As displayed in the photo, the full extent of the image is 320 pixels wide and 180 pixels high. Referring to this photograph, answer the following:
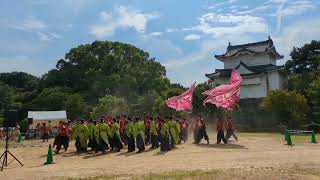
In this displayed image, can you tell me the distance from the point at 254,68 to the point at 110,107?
19.5 metres

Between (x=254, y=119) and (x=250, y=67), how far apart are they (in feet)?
38.9

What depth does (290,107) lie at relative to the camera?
4612 centimetres

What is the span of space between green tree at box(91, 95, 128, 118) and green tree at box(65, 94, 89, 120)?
218 inches

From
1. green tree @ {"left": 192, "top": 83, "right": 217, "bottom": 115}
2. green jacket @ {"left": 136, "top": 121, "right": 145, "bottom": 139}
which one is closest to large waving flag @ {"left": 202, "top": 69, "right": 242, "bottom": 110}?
green jacket @ {"left": 136, "top": 121, "right": 145, "bottom": 139}

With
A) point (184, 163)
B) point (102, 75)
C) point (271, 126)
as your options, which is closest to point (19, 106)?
point (102, 75)

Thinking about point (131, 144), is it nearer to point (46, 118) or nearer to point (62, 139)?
point (62, 139)

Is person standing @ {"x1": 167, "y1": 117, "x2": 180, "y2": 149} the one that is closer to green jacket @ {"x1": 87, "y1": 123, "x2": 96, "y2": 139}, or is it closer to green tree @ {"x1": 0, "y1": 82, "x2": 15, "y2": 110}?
green jacket @ {"x1": 87, "y1": 123, "x2": 96, "y2": 139}

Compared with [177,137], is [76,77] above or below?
above

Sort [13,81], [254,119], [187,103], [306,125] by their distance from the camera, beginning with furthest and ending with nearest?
[13,81] → [254,119] → [306,125] → [187,103]

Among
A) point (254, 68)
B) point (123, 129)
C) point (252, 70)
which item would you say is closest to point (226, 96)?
point (123, 129)

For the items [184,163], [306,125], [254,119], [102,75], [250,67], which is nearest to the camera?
[184,163]

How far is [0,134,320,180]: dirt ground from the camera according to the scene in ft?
56.0

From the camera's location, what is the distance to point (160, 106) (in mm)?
55812

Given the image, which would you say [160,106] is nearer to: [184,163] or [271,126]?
[271,126]
